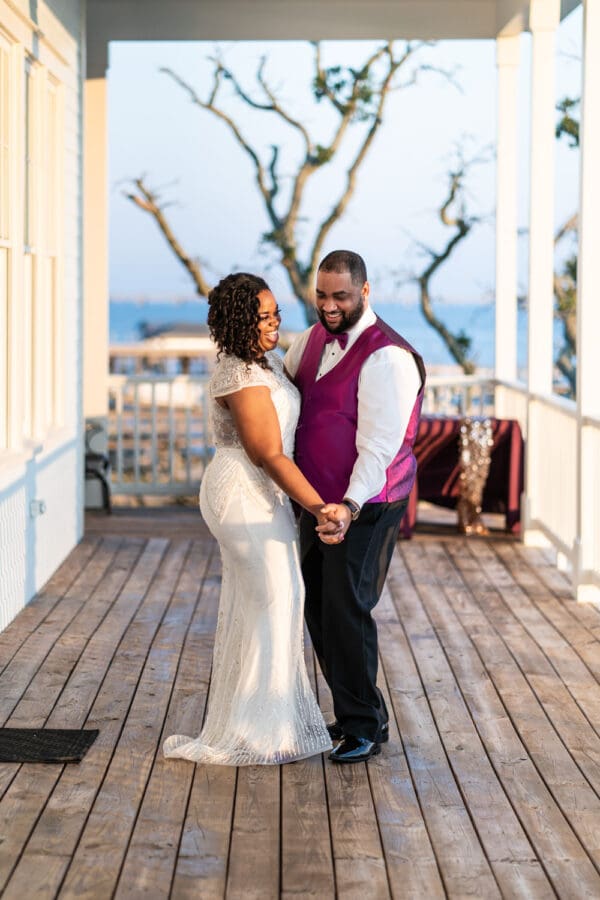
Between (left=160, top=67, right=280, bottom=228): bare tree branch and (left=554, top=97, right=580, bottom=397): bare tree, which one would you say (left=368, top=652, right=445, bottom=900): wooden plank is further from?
(left=160, top=67, right=280, bottom=228): bare tree branch

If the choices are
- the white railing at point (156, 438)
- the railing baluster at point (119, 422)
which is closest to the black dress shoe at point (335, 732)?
the white railing at point (156, 438)

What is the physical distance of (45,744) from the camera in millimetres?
4090

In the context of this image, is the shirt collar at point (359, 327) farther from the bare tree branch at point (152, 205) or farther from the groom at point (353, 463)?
the bare tree branch at point (152, 205)

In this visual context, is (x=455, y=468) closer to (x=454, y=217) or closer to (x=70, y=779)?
(x=70, y=779)

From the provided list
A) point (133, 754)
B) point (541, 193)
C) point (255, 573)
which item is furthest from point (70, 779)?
point (541, 193)

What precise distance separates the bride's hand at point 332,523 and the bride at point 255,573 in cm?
10

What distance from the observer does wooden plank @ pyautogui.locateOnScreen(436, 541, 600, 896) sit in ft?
10.7

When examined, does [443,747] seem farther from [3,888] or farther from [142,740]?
[3,888]

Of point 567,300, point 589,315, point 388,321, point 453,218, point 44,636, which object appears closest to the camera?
point 44,636

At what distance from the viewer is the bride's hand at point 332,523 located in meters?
3.67

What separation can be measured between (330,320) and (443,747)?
1390mm

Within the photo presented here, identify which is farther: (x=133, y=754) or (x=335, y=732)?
(x=335, y=732)

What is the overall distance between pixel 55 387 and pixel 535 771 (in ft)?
13.4

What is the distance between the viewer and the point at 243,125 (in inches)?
536
